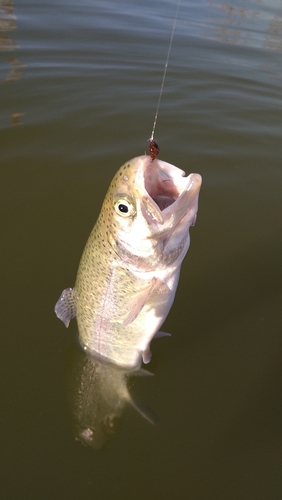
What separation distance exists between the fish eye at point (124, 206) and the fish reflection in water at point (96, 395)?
132 centimetres

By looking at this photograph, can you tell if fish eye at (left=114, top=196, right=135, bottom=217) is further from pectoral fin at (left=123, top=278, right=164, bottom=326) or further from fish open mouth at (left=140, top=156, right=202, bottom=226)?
pectoral fin at (left=123, top=278, right=164, bottom=326)

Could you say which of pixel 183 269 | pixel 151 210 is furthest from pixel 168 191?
pixel 183 269

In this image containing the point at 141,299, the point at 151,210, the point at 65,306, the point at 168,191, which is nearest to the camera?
the point at 151,210

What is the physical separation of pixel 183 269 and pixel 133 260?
1.37 metres

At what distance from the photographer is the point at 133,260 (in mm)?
2408

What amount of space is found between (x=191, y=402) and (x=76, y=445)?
86 cm

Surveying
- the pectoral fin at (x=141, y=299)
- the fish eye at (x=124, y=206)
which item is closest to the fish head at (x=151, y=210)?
the fish eye at (x=124, y=206)

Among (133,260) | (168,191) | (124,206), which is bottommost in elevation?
(133,260)

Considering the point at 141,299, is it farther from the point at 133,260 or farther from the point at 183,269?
the point at 183,269

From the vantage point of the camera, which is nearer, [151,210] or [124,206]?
[151,210]

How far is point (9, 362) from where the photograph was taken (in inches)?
118

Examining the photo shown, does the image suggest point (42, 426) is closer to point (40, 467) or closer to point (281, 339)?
point (40, 467)

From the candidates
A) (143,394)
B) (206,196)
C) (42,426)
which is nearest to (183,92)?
(206,196)

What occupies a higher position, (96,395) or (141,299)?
(141,299)
